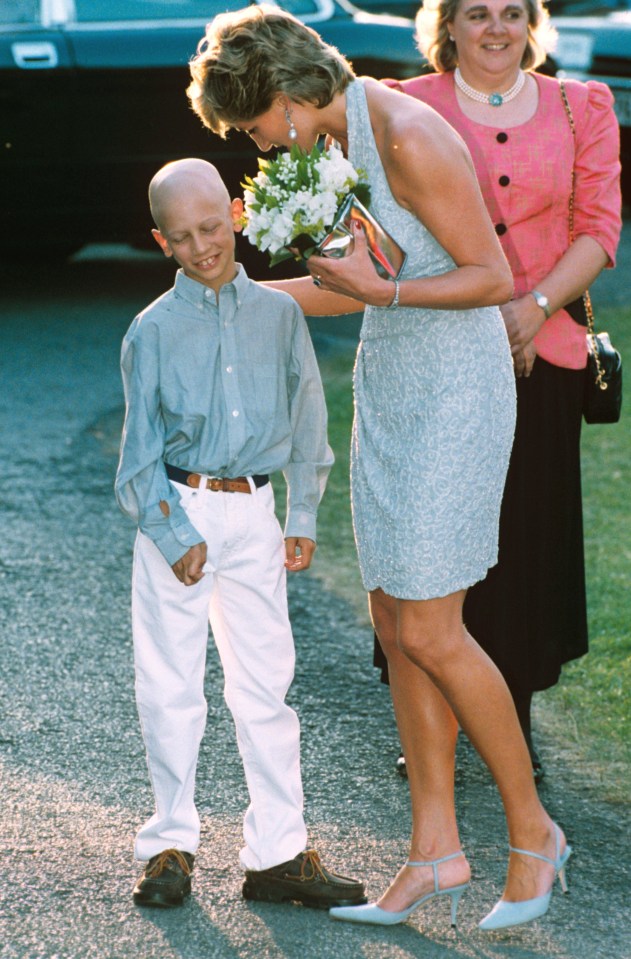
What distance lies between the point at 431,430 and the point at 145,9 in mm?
6475

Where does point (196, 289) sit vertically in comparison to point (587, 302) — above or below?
above

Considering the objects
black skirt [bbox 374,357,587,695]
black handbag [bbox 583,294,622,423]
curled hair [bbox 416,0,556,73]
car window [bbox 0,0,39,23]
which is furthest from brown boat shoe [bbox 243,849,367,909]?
car window [bbox 0,0,39,23]

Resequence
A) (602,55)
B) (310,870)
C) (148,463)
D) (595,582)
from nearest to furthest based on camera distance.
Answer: (148,463) < (310,870) < (595,582) < (602,55)

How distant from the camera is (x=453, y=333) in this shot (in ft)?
10.1

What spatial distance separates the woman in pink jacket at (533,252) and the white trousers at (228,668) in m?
0.65

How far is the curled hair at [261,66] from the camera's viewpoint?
293 cm

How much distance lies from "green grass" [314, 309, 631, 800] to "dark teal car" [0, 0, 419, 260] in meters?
1.65

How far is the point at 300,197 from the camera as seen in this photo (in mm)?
2869

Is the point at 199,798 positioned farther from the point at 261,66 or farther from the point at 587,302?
the point at 261,66

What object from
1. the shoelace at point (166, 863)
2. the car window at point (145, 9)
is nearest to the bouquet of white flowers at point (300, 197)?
the shoelace at point (166, 863)

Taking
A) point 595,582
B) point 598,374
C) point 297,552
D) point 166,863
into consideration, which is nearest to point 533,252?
point 598,374

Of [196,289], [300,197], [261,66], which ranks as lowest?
[196,289]

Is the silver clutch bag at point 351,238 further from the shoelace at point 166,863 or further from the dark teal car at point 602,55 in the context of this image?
the dark teal car at point 602,55

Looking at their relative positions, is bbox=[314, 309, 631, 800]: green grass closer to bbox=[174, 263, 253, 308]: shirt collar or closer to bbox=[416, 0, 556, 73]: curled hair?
bbox=[174, 263, 253, 308]: shirt collar
